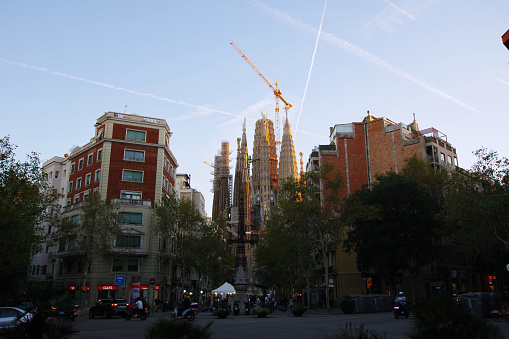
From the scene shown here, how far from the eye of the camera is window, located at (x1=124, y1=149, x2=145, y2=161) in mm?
53000

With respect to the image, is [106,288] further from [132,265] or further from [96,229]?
[96,229]

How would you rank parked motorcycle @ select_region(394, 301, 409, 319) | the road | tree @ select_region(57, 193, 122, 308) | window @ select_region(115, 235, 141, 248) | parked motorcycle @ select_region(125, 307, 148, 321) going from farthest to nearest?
window @ select_region(115, 235, 141, 248)
tree @ select_region(57, 193, 122, 308)
parked motorcycle @ select_region(125, 307, 148, 321)
parked motorcycle @ select_region(394, 301, 409, 319)
the road

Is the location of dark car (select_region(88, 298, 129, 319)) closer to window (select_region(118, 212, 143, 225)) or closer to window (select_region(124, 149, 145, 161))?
window (select_region(118, 212, 143, 225))

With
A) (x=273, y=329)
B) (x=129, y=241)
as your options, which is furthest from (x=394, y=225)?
(x=129, y=241)

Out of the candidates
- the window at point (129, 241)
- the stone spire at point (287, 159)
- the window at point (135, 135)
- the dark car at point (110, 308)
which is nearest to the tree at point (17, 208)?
the dark car at point (110, 308)

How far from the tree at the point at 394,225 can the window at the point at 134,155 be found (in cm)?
2610

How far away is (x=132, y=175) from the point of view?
173ft

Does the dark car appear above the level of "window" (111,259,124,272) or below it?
below

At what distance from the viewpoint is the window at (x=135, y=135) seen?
53.8m

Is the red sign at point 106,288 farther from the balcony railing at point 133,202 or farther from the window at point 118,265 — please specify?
the balcony railing at point 133,202

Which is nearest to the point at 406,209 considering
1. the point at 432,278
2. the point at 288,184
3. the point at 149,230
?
the point at 288,184

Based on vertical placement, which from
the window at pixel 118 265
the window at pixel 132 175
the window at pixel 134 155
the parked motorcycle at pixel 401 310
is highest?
the window at pixel 134 155

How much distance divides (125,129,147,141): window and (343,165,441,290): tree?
27117mm

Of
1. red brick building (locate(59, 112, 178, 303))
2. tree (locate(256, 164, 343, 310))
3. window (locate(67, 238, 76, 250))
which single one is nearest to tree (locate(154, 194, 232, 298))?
red brick building (locate(59, 112, 178, 303))
